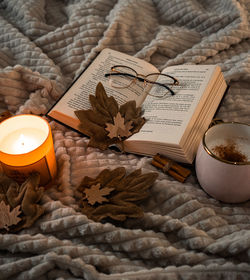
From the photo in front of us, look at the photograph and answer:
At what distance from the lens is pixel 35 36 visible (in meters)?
0.93

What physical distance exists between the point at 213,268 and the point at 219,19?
28.0 inches

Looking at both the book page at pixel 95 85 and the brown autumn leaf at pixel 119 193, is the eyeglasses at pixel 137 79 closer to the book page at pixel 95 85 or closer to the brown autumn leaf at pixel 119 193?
the book page at pixel 95 85

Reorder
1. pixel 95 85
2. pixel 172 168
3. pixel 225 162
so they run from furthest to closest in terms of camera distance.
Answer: pixel 95 85 < pixel 172 168 < pixel 225 162

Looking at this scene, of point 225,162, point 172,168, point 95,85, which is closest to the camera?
point 225,162

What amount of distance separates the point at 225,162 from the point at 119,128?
0.25 m

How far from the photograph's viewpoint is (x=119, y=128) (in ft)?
2.31

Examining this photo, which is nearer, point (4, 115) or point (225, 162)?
point (225, 162)

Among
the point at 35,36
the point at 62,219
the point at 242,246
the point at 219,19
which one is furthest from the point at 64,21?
the point at 242,246

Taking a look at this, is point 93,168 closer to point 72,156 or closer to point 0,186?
point 72,156

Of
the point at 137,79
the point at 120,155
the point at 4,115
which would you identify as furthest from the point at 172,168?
the point at 4,115

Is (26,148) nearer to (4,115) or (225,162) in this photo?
(4,115)

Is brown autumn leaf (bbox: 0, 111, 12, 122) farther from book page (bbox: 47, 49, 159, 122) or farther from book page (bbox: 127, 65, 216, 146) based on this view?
book page (bbox: 127, 65, 216, 146)

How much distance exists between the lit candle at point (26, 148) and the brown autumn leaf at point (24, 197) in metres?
0.01

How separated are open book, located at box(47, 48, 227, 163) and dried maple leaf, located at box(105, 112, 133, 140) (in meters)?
0.02
